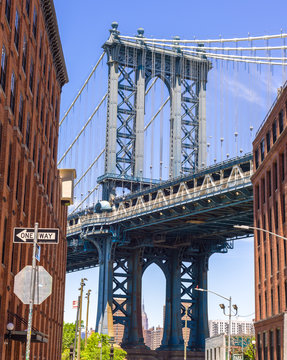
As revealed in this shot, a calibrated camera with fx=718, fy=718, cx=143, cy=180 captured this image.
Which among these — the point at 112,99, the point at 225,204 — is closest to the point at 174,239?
the point at 112,99

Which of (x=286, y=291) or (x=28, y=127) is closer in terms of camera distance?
(x=28, y=127)

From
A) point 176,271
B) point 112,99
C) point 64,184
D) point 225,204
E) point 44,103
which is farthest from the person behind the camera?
point 176,271

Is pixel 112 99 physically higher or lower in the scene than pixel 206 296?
higher

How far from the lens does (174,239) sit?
10594 centimetres

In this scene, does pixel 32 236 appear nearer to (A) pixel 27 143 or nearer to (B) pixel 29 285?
(B) pixel 29 285

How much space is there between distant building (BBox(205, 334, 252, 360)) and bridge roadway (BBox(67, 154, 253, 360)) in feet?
45.4

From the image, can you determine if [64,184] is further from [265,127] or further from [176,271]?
[176,271]

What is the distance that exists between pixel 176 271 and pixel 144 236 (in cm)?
1036

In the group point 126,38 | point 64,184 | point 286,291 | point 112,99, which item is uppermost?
point 126,38

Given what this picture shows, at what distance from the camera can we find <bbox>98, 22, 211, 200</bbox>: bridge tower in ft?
317

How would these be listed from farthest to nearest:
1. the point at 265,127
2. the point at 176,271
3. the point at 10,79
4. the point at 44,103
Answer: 1. the point at 176,271
2. the point at 265,127
3. the point at 44,103
4. the point at 10,79

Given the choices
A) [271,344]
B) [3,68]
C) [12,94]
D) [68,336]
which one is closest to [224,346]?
[271,344]

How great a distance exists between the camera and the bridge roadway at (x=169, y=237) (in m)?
78.6

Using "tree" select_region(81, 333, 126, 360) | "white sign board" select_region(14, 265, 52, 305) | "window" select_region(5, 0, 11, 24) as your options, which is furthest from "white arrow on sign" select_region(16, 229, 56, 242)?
"tree" select_region(81, 333, 126, 360)
